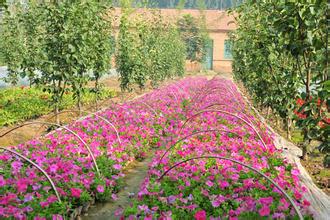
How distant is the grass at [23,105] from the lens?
40.7 feet

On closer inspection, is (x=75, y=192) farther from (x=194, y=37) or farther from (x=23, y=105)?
(x=194, y=37)

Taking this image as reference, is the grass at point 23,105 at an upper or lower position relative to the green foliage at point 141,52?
lower

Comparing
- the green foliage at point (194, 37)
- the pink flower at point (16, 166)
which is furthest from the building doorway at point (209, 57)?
the pink flower at point (16, 166)

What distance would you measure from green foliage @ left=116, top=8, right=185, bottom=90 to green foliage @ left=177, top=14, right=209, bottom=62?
55.2 feet

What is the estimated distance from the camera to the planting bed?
→ 434cm

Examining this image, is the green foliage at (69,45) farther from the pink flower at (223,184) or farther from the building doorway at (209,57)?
the building doorway at (209,57)

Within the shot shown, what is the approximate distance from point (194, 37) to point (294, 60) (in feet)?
131

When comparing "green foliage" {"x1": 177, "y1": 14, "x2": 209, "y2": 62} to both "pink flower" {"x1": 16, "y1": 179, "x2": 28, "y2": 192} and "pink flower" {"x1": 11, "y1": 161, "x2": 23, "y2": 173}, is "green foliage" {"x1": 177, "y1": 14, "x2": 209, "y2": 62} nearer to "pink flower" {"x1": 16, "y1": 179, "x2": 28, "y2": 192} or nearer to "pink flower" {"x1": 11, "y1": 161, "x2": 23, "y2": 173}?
"pink flower" {"x1": 11, "y1": 161, "x2": 23, "y2": 173}

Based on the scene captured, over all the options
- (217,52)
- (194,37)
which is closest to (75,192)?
(194,37)

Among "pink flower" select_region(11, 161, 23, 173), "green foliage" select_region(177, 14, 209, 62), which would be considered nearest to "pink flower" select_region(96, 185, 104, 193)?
"pink flower" select_region(11, 161, 23, 173)

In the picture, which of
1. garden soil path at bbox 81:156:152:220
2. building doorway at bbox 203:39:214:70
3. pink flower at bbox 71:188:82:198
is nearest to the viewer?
pink flower at bbox 71:188:82:198

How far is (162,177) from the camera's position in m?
5.49

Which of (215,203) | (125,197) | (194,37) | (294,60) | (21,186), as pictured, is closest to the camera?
(215,203)

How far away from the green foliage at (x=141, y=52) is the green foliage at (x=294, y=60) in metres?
4.90
